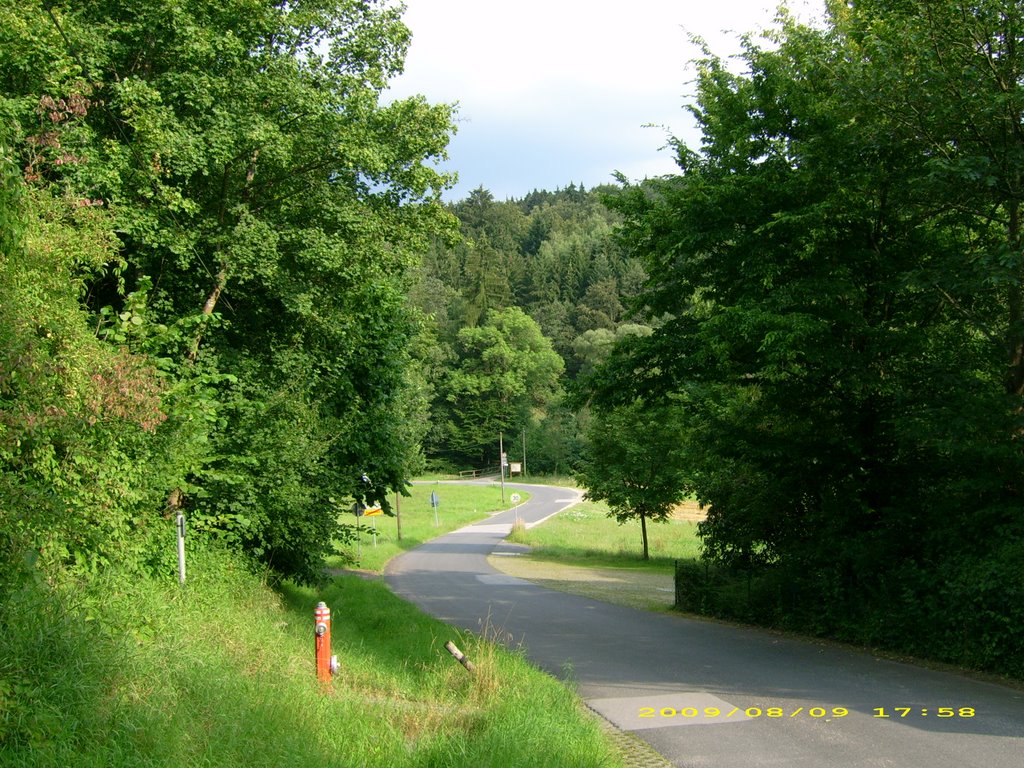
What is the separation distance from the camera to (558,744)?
6738mm

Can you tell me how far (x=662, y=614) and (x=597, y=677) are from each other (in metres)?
8.39

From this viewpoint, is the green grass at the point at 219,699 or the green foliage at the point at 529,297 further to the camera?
the green foliage at the point at 529,297

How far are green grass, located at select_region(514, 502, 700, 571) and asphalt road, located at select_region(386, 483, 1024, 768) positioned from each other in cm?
1908

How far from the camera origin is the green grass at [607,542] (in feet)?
123

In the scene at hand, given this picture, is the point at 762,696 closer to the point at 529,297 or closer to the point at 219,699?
the point at 219,699

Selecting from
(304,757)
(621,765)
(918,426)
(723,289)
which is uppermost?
(723,289)

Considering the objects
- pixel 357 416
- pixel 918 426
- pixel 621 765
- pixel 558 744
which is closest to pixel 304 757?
pixel 558 744

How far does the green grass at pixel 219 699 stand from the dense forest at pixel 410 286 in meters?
0.75

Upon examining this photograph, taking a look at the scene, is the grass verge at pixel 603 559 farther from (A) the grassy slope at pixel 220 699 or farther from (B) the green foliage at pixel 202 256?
(A) the grassy slope at pixel 220 699

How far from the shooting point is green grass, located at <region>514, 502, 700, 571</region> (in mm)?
37625

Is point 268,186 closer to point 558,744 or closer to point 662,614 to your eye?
point 558,744
